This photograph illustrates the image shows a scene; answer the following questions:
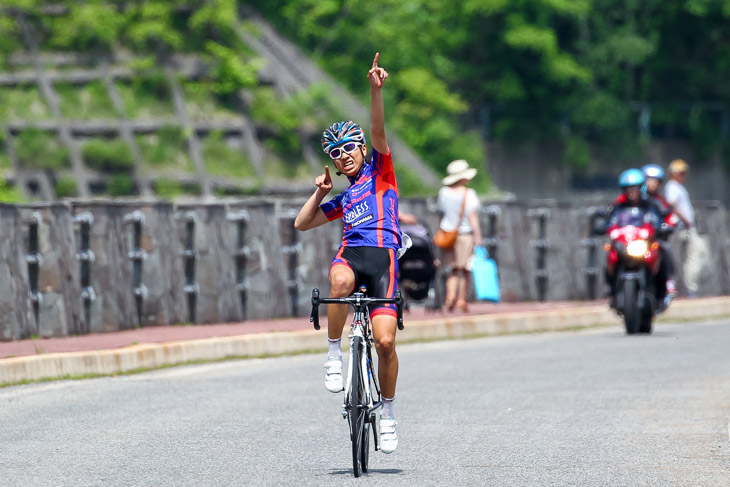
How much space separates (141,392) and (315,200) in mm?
3858

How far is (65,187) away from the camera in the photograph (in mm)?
32188

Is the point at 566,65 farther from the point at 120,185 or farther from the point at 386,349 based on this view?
Result: the point at 386,349

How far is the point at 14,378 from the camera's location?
12.6 meters

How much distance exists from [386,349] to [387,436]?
45 centimetres

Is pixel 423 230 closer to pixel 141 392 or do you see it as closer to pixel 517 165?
pixel 141 392

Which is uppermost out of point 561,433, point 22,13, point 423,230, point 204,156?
point 22,13

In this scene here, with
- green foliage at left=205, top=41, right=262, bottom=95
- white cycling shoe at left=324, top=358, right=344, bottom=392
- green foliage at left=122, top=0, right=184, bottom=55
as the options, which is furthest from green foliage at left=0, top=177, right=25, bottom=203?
white cycling shoe at left=324, top=358, right=344, bottom=392

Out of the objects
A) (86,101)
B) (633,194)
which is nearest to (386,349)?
(633,194)

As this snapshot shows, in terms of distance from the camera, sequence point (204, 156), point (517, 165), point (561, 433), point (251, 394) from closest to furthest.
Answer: point (561, 433) < point (251, 394) < point (204, 156) < point (517, 165)

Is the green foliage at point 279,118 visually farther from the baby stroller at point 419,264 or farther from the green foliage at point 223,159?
the baby stroller at point 419,264

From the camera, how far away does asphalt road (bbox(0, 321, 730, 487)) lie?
820 centimetres

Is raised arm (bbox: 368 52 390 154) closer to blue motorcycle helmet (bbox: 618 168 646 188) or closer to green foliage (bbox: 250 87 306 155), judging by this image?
blue motorcycle helmet (bbox: 618 168 646 188)

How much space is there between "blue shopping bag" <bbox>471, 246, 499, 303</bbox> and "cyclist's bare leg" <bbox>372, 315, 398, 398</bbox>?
35.7 ft

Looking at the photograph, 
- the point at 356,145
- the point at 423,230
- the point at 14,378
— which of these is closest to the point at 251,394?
the point at 14,378
